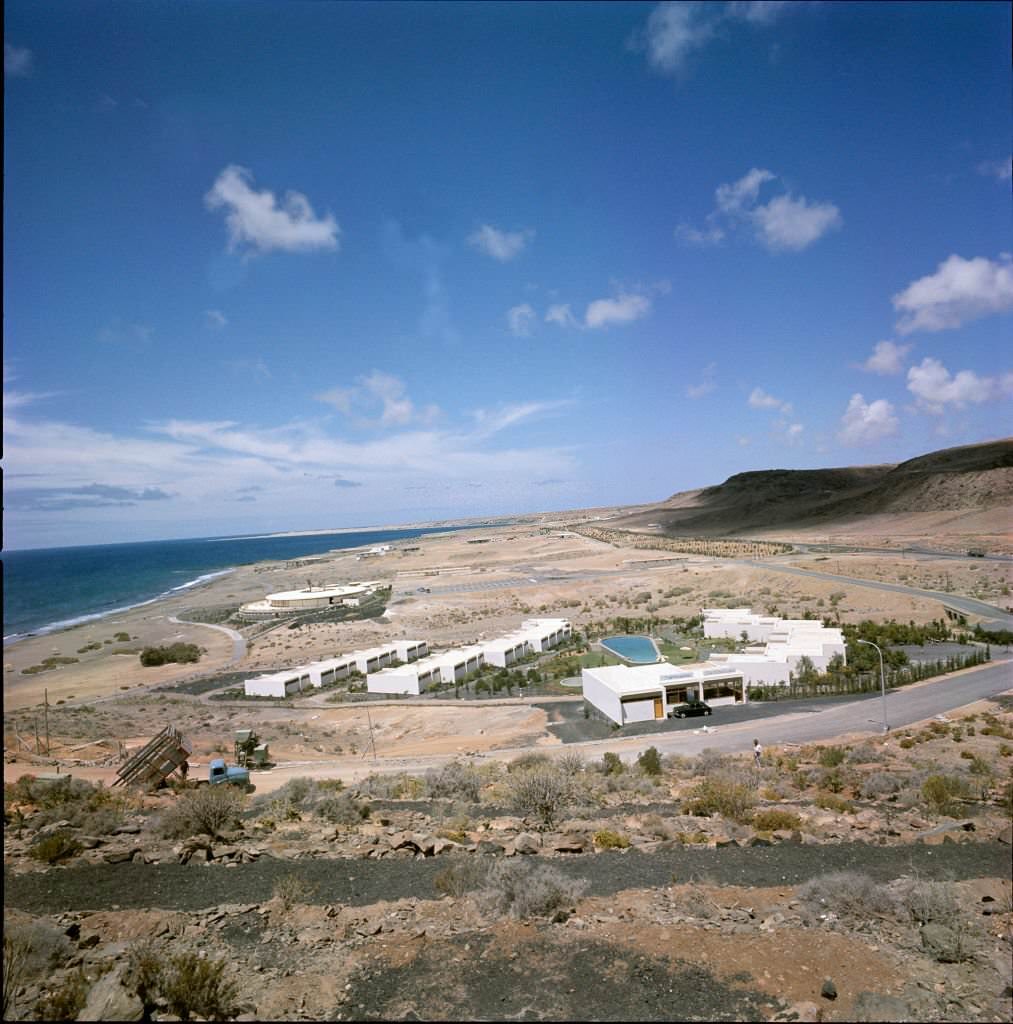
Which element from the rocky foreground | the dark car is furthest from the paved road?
the rocky foreground

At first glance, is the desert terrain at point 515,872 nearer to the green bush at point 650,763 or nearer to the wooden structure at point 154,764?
the green bush at point 650,763

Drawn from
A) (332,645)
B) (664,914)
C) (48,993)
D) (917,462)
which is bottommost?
(332,645)

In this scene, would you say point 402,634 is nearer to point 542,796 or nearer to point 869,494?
point 542,796

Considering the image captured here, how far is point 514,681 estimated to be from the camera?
133ft

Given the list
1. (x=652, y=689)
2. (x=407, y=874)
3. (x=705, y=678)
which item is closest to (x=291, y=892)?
(x=407, y=874)

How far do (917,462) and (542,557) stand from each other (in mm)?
101760

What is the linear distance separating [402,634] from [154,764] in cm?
3876

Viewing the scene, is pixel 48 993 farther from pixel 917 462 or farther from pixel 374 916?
pixel 917 462

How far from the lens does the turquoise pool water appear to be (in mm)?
42844

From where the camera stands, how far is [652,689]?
3191cm

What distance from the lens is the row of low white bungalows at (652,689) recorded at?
3152 centimetres

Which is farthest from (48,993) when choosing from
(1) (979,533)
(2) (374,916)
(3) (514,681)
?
(1) (979,533)

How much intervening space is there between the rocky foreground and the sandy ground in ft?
35.6

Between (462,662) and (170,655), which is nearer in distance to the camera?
(462,662)
